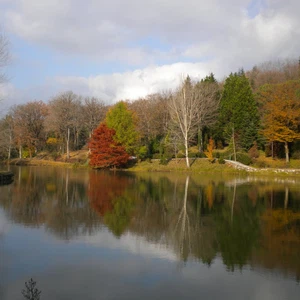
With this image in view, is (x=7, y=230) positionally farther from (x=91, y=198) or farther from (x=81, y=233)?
(x=91, y=198)

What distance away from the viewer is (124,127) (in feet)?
148

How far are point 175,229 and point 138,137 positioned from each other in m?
33.6

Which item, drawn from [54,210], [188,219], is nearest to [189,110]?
[54,210]

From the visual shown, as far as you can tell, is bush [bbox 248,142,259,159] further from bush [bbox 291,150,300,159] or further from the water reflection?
the water reflection

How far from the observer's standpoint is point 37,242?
10.2 m

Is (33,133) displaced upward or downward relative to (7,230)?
upward

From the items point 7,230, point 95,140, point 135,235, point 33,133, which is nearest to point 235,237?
point 135,235

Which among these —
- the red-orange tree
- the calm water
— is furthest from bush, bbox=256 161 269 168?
the calm water

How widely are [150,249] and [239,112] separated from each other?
36739 mm

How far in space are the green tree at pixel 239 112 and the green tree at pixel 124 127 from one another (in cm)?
1114

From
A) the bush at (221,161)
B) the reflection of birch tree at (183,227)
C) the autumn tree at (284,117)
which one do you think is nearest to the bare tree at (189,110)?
the bush at (221,161)

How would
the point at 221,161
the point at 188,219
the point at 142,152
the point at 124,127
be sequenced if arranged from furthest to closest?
the point at 124,127
the point at 142,152
the point at 221,161
the point at 188,219

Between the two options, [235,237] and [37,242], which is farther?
[235,237]

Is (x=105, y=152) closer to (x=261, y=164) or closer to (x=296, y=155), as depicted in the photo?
(x=261, y=164)
